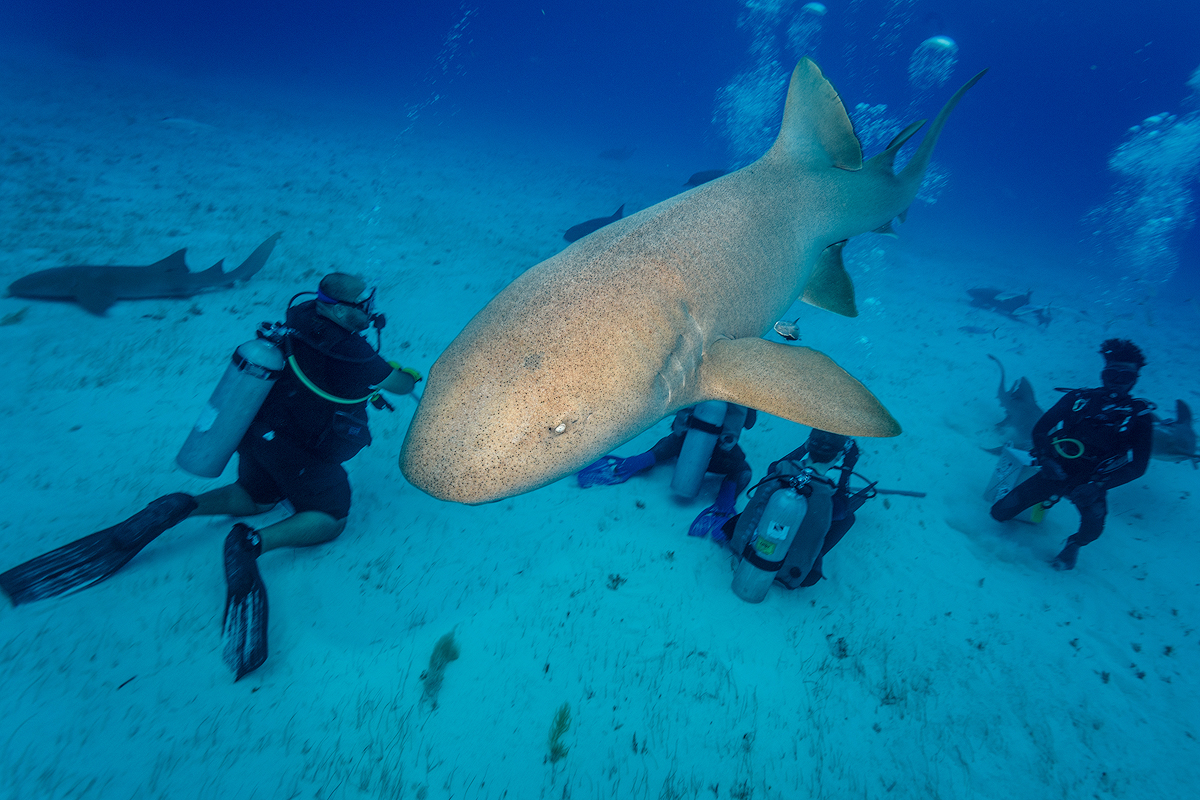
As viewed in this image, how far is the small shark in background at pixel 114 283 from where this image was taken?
21.7 feet

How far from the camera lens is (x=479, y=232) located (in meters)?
13.4

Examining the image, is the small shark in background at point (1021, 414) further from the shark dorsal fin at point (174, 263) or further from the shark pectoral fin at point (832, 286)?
the shark dorsal fin at point (174, 263)

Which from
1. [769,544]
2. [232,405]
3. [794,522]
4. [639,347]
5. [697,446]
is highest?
[639,347]

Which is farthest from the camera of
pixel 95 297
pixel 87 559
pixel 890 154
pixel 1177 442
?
pixel 95 297

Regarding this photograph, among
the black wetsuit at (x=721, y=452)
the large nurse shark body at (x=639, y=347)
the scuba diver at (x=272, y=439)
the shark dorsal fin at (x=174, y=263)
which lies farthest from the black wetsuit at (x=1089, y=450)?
the shark dorsal fin at (x=174, y=263)

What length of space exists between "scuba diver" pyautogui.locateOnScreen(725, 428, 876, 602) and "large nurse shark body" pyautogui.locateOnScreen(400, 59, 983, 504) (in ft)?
4.38

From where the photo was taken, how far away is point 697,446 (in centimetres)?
493

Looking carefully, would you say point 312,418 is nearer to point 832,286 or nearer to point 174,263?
point 832,286

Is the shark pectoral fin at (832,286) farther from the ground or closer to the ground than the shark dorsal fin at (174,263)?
farther from the ground

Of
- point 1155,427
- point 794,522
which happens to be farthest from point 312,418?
point 1155,427

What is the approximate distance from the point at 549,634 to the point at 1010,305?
19.3 m

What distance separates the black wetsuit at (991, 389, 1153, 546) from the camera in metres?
4.81

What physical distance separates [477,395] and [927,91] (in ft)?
479

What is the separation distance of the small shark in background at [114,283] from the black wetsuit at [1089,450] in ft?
39.0
